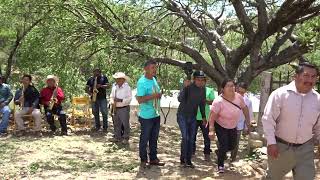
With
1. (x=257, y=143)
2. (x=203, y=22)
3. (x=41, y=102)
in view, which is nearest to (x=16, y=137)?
(x=41, y=102)

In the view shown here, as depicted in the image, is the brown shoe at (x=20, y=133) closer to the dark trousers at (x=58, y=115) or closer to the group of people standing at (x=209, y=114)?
the group of people standing at (x=209, y=114)

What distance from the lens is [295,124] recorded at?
15.2ft

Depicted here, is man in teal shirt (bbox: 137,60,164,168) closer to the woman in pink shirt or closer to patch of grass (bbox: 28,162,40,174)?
the woman in pink shirt

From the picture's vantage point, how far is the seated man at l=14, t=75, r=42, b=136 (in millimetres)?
11336

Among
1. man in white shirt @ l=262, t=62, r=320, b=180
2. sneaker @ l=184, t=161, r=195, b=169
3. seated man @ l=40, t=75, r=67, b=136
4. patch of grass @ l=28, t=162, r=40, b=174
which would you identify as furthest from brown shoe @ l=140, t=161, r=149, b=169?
seated man @ l=40, t=75, r=67, b=136

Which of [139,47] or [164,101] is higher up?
[139,47]

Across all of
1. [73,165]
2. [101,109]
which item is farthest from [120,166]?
[101,109]

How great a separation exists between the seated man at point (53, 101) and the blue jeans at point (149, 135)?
4.25 meters

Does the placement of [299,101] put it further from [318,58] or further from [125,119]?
[318,58]

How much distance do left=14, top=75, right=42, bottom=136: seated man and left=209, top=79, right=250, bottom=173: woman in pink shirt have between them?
572cm

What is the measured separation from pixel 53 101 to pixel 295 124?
777 cm

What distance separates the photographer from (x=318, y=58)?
13961mm

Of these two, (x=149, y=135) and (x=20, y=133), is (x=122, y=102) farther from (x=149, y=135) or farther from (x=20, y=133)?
(x=20, y=133)

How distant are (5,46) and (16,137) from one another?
29.3 ft
